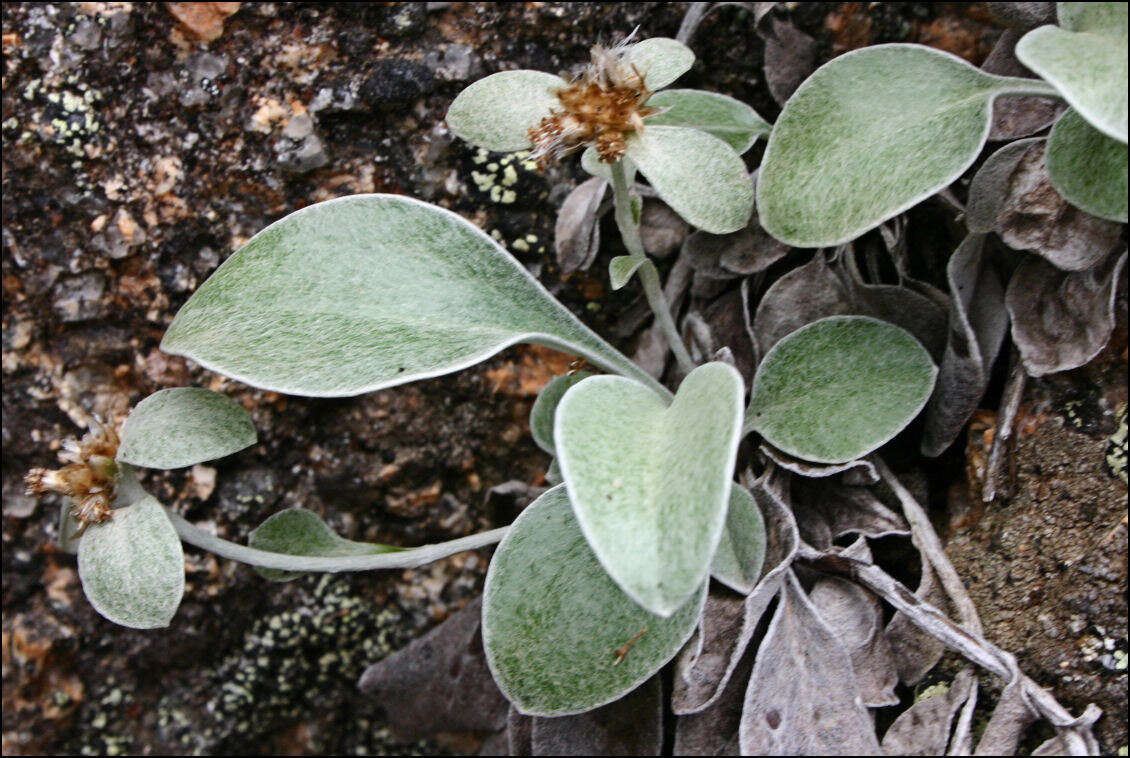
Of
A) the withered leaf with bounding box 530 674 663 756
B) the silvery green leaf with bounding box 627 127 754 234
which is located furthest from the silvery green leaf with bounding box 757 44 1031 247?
the withered leaf with bounding box 530 674 663 756

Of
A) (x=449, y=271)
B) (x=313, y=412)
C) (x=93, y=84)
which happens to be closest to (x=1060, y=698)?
(x=449, y=271)

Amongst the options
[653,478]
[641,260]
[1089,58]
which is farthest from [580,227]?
[1089,58]

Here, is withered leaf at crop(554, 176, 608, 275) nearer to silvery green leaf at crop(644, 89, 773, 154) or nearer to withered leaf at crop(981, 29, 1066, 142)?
silvery green leaf at crop(644, 89, 773, 154)

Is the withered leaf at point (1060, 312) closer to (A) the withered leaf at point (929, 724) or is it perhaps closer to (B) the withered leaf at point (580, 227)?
(A) the withered leaf at point (929, 724)

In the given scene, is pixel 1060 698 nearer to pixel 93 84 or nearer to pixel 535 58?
pixel 535 58

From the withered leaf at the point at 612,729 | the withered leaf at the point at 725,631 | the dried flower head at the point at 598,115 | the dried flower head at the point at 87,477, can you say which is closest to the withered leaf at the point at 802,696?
the withered leaf at the point at 725,631
